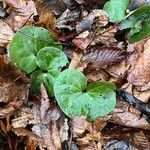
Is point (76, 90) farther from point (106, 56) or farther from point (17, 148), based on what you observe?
point (17, 148)

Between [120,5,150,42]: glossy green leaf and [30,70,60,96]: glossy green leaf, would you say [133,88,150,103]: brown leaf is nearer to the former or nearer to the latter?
[120,5,150,42]: glossy green leaf

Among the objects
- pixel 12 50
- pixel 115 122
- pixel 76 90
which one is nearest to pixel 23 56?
pixel 12 50

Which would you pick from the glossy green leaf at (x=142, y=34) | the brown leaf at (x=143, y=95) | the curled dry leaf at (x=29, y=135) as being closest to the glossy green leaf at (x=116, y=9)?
the glossy green leaf at (x=142, y=34)

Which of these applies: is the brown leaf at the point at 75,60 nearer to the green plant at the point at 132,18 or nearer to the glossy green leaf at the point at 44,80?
the glossy green leaf at the point at 44,80

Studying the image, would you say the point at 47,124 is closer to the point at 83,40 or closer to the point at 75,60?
the point at 75,60

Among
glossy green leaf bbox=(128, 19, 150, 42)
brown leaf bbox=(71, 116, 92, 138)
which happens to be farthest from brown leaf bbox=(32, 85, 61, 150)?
glossy green leaf bbox=(128, 19, 150, 42)
